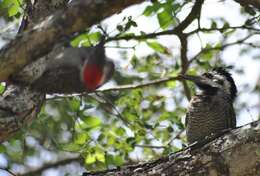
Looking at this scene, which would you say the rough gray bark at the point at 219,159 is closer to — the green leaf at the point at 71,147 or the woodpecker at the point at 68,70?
the woodpecker at the point at 68,70

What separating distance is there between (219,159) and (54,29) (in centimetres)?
134

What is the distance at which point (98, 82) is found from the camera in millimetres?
3209

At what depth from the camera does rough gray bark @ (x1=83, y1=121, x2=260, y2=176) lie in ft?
10.6

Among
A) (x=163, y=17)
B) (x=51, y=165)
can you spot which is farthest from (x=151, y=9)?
(x=51, y=165)

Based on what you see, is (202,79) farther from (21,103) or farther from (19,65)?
(19,65)

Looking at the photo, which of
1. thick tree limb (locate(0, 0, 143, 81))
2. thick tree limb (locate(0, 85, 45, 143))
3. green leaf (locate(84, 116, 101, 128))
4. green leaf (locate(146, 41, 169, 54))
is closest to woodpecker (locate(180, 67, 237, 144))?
green leaf (locate(146, 41, 169, 54))

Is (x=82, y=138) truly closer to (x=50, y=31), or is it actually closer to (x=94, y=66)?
(x=94, y=66)

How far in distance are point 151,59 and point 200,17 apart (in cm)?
125

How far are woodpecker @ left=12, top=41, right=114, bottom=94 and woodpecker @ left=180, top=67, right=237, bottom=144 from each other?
174 centimetres

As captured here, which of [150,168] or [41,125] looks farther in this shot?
[41,125]

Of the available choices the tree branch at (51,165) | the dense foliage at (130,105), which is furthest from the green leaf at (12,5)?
the tree branch at (51,165)

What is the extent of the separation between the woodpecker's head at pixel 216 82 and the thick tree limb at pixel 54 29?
2.45 metres

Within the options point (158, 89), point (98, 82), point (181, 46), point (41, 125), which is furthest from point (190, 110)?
point (158, 89)

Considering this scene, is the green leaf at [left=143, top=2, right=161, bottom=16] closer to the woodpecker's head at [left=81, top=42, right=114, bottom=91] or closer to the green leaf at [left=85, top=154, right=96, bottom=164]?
the woodpecker's head at [left=81, top=42, right=114, bottom=91]
